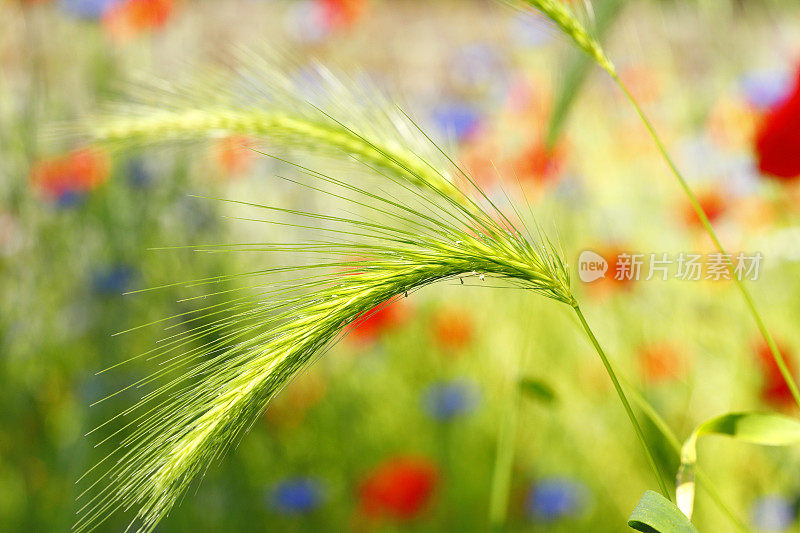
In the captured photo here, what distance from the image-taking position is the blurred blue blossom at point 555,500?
1.18 m

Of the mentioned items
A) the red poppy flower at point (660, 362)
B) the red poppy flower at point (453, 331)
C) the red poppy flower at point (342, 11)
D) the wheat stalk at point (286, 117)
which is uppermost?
the red poppy flower at point (342, 11)

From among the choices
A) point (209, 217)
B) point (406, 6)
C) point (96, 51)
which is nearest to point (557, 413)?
point (209, 217)

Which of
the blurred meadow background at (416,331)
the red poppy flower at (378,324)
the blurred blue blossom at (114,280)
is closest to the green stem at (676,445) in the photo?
the blurred meadow background at (416,331)

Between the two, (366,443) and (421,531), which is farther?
(366,443)

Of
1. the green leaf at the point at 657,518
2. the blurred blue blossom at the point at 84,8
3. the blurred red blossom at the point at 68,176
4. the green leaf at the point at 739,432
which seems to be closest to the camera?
the green leaf at the point at 657,518

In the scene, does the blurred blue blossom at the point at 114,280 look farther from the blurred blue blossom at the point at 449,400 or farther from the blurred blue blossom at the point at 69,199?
the blurred blue blossom at the point at 449,400

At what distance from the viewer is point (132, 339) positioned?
1.54m

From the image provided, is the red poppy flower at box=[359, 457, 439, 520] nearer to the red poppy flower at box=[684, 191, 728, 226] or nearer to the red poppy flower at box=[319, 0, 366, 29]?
the red poppy flower at box=[684, 191, 728, 226]

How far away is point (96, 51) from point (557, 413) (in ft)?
3.98

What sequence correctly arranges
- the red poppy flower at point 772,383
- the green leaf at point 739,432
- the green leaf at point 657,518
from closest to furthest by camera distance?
the green leaf at point 657,518, the green leaf at point 739,432, the red poppy flower at point 772,383

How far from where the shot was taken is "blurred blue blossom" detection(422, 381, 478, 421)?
1356mm

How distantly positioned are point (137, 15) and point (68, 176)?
34 cm

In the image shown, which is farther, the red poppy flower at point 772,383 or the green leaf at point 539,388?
the red poppy flower at point 772,383

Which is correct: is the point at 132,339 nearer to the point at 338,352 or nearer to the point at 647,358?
the point at 338,352
